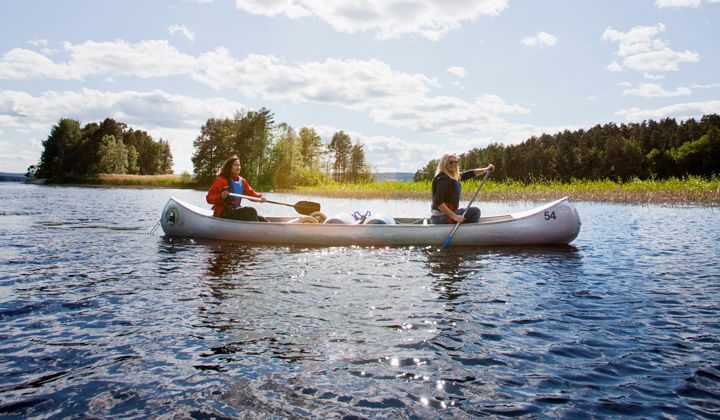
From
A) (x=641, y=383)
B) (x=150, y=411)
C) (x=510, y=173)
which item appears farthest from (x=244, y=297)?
(x=510, y=173)

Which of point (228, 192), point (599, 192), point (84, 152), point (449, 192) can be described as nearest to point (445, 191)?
point (449, 192)

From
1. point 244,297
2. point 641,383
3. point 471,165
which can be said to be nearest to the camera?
→ point 641,383

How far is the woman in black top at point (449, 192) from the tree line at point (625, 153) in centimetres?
4251

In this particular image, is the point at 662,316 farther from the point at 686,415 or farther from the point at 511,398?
the point at 511,398

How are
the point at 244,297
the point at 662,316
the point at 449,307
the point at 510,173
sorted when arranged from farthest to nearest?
the point at 510,173 < the point at 244,297 < the point at 449,307 < the point at 662,316

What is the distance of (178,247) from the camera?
984cm

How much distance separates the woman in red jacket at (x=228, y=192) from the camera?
10359mm

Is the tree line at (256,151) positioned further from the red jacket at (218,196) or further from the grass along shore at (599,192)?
the red jacket at (218,196)

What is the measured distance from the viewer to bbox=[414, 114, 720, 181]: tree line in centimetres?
5256

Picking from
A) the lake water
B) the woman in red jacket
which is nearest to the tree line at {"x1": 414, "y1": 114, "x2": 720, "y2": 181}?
the woman in red jacket

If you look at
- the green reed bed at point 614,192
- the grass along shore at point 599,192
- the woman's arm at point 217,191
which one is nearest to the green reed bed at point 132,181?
the grass along shore at point 599,192

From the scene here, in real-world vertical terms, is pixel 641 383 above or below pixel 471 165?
below

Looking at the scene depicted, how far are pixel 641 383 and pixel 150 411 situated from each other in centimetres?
310

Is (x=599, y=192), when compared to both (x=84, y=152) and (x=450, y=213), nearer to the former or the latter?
(x=450, y=213)
